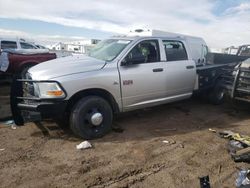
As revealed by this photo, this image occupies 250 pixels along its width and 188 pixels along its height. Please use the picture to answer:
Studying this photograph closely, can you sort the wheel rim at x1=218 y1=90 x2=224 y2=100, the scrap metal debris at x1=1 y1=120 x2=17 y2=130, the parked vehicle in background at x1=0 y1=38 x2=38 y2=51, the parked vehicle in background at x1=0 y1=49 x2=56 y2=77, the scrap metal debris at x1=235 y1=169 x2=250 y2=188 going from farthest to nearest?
the parked vehicle in background at x1=0 y1=38 x2=38 y2=51, the parked vehicle in background at x1=0 y1=49 x2=56 y2=77, the wheel rim at x1=218 y1=90 x2=224 y2=100, the scrap metal debris at x1=1 y1=120 x2=17 y2=130, the scrap metal debris at x1=235 y1=169 x2=250 y2=188

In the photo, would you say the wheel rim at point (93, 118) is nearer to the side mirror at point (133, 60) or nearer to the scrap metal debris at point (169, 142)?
the side mirror at point (133, 60)

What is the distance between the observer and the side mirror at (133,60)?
197 inches

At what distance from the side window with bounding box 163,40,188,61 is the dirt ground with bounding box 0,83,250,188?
1.48m

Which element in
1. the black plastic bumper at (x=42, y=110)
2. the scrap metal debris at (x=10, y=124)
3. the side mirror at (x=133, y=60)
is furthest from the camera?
the scrap metal debris at (x=10, y=124)

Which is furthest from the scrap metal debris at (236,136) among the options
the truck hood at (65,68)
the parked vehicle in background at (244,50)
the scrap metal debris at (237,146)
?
the parked vehicle in background at (244,50)

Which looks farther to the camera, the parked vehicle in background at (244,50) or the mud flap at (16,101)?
the parked vehicle in background at (244,50)

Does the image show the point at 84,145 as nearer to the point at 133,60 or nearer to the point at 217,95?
the point at 133,60

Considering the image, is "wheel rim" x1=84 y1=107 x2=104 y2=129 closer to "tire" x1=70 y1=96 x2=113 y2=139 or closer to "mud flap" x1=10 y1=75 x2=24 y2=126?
"tire" x1=70 y1=96 x2=113 y2=139

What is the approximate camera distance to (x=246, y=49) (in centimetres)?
1043

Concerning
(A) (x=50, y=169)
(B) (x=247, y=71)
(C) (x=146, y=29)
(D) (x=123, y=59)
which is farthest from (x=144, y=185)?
(C) (x=146, y=29)

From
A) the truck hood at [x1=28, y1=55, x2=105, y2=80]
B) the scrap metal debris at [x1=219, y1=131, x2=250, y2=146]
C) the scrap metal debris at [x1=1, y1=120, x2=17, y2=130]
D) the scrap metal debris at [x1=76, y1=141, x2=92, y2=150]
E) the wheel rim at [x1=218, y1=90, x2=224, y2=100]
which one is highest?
the truck hood at [x1=28, y1=55, x2=105, y2=80]

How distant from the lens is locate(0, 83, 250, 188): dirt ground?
11.1 feet

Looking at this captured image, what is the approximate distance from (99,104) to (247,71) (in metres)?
3.79

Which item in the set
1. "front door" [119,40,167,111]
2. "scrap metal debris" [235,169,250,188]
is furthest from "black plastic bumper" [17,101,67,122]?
"scrap metal debris" [235,169,250,188]
